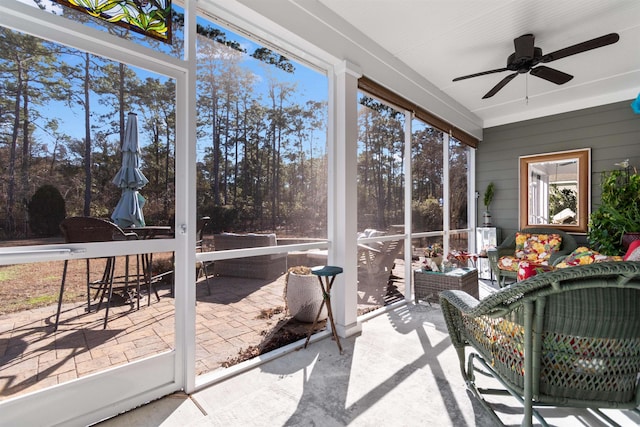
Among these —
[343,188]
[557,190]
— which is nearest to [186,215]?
[343,188]

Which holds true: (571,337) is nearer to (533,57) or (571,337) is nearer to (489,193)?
(533,57)

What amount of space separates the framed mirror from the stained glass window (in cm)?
568

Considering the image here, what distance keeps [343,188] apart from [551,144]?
14.1 ft

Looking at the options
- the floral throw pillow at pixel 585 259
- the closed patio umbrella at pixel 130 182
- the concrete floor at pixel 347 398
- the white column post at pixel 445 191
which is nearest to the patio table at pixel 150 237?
the closed patio umbrella at pixel 130 182

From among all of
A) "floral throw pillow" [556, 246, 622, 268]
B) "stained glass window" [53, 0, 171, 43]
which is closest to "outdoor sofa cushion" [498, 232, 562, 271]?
"floral throw pillow" [556, 246, 622, 268]

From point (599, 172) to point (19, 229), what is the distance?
21.4 feet

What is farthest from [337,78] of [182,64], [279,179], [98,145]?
[98,145]

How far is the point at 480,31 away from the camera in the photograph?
3.11 m

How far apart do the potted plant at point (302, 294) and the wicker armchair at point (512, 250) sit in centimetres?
309

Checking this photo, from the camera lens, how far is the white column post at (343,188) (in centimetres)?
299

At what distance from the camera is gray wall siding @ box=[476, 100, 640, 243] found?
4.57 m

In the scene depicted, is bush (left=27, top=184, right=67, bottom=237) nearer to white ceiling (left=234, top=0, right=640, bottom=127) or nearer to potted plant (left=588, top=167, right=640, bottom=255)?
white ceiling (left=234, top=0, right=640, bottom=127)

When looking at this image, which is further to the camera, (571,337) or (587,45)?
(587,45)

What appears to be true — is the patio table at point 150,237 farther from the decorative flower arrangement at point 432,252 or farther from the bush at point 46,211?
the decorative flower arrangement at point 432,252
